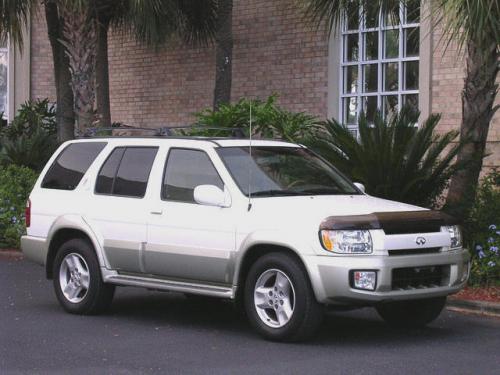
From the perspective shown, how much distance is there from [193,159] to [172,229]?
0.70m

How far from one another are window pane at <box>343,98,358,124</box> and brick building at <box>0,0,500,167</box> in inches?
0.7

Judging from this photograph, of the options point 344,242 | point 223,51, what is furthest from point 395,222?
point 223,51

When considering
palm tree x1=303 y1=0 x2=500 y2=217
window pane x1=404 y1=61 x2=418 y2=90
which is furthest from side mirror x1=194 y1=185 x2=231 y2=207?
window pane x1=404 y1=61 x2=418 y2=90

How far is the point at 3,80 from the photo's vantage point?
85.7 ft

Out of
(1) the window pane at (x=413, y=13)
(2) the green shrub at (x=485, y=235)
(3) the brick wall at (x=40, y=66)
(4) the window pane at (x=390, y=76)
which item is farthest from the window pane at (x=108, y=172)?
(3) the brick wall at (x=40, y=66)

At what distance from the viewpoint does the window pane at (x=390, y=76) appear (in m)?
18.8

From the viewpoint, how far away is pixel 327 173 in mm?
10016

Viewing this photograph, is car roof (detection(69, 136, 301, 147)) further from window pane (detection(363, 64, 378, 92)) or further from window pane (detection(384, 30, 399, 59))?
window pane (detection(363, 64, 378, 92))

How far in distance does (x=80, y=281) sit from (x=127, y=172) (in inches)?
46.5

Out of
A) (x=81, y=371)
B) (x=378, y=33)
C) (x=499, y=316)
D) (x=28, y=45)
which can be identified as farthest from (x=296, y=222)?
(x=28, y=45)

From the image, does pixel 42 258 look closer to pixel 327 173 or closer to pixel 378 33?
pixel 327 173

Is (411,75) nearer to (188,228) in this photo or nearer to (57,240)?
(57,240)

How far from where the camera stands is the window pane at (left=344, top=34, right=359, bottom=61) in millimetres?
19594

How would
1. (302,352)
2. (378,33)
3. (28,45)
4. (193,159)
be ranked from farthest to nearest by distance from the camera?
(28,45), (378,33), (193,159), (302,352)
